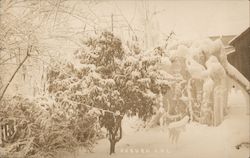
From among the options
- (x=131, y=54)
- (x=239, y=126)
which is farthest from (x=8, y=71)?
(x=239, y=126)

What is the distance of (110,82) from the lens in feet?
11.4

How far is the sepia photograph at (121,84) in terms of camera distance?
3.45 metres

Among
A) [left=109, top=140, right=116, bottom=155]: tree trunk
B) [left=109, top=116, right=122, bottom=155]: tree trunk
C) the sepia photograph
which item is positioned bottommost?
[left=109, top=140, right=116, bottom=155]: tree trunk

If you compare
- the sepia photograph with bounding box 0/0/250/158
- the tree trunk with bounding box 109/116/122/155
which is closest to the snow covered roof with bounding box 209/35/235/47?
the sepia photograph with bounding box 0/0/250/158

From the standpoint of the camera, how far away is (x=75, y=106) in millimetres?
3455

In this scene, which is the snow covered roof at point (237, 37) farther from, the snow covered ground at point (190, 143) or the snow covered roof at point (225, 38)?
the snow covered ground at point (190, 143)

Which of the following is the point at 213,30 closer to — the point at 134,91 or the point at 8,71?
the point at 134,91

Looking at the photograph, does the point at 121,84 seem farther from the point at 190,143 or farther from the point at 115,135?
the point at 190,143

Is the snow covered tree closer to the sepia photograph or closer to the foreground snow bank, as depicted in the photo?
the sepia photograph

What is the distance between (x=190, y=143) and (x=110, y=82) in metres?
0.87

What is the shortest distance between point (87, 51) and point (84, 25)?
24 centimetres

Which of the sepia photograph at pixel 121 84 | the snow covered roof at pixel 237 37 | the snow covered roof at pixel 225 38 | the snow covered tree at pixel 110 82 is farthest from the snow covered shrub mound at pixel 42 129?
the snow covered roof at pixel 237 37

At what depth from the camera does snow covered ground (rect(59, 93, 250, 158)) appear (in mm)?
3443

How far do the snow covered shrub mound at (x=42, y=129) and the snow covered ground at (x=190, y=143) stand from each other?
12 cm
